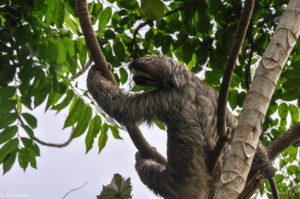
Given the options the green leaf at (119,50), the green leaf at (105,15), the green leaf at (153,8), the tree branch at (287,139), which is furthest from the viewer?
the green leaf at (119,50)

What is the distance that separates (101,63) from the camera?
4582 mm

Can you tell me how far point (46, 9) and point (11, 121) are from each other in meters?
1.46

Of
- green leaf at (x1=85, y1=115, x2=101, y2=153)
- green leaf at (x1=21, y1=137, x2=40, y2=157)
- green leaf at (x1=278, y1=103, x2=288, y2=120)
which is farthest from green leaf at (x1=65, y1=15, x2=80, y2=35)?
green leaf at (x1=278, y1=103, x2=288, y2=120)

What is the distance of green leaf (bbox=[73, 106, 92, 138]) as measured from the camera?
4719mm

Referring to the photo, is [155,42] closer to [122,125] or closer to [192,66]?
[192,66]

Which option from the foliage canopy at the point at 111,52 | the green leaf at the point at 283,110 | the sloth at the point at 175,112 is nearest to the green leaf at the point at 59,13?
the foliage canopy at the point at 111,52

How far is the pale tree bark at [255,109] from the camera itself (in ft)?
8.61

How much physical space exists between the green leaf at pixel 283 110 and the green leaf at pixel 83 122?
280 cm

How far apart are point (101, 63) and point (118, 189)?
1.52 meters

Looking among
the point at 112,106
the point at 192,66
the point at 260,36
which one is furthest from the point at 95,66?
the point at 260,36

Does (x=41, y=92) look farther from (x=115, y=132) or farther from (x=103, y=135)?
(x=115, y=132)

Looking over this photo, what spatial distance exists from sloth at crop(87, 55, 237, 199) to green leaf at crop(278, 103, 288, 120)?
1036 mm

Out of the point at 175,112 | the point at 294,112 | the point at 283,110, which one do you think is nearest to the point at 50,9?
the point at 175,112

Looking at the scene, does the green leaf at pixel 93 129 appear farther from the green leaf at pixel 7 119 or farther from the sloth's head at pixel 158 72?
the green leaf at pixel 7 119
